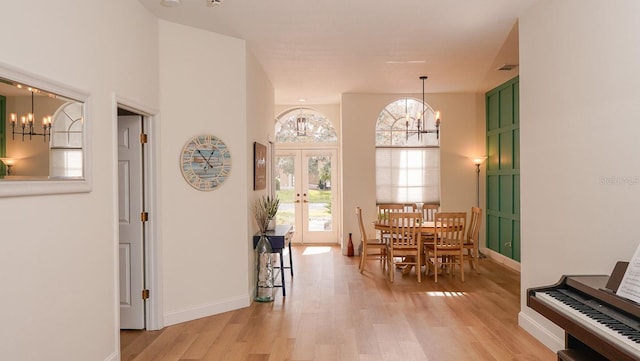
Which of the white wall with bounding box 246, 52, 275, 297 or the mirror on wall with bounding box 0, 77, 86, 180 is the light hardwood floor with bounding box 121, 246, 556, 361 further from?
the mirror on wall with bounding box 0, 77, 86, 180

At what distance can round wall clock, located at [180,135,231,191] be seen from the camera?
451cm

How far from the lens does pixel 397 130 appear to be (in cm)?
858

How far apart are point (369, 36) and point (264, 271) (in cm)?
290

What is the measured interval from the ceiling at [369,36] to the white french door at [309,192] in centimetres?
251

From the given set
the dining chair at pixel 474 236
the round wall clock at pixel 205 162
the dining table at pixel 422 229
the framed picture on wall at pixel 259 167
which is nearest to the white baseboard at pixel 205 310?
the round wall clock at pixel 205 162

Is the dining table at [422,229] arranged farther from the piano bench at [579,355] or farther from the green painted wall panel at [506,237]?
the piano bench at [579,355]

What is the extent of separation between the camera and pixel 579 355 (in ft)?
8.90

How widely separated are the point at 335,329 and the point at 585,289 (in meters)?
2.26

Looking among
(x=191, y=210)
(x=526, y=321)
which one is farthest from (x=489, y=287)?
(x=191, y=210)

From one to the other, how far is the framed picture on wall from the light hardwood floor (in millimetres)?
1381

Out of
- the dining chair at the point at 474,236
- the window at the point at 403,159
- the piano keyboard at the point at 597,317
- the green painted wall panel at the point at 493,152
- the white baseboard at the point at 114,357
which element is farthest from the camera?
the window at the point at 403,159

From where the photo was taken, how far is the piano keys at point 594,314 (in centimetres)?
200

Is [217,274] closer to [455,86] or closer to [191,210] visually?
[191,210]

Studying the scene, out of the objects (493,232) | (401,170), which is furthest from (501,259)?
(401,170)
